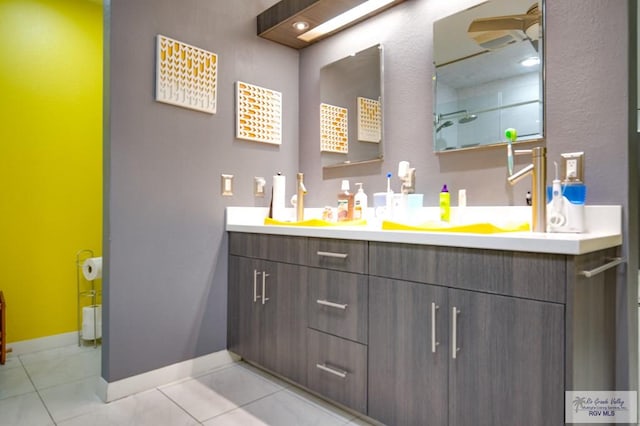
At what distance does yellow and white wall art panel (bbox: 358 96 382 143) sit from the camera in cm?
218

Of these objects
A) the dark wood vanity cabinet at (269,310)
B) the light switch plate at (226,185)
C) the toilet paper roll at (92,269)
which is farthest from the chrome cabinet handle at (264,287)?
the toilet paper roll at (92,269)

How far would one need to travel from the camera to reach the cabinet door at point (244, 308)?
6.75 ft

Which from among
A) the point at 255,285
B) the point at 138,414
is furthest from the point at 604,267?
the point at 138,414

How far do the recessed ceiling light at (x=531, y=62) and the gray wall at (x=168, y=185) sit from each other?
4.83ft

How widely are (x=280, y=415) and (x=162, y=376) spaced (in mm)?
716

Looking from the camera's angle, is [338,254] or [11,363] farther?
[11,363]

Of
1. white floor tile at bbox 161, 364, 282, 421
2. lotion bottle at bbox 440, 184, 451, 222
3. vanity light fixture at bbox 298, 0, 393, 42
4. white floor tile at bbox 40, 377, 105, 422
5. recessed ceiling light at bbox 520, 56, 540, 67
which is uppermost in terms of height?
vanity light fixture at bbox 298, 0, 393, 42

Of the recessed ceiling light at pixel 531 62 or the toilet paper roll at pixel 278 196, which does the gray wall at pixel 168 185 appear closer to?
the toilet paper roll at pixel 278 196

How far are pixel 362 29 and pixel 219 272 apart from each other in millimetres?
1658

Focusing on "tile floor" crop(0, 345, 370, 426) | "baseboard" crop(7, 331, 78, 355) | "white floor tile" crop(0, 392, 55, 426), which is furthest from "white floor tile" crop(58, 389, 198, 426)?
"baseboard" crop(7, 331, 78, 355)

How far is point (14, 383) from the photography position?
1966mm

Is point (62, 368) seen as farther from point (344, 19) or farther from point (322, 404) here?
point (344, 19)

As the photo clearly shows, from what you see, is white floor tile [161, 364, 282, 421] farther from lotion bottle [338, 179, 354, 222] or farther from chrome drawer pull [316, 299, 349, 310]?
lotion bottle [338, 179, 354, 222]

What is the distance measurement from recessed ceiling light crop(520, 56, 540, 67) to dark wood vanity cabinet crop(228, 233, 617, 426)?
806mm
